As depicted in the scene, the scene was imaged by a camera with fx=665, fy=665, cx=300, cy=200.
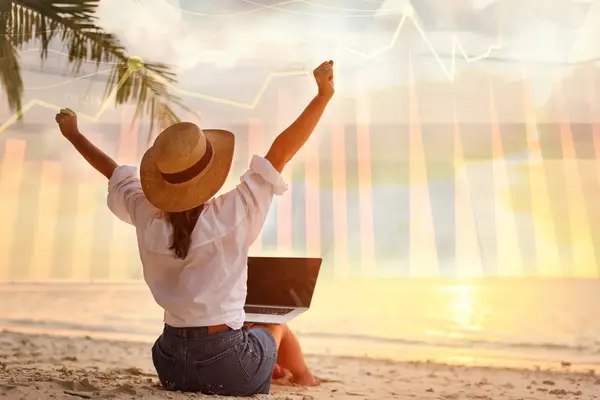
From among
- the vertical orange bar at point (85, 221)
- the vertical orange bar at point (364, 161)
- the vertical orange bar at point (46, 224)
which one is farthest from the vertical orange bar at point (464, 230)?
the vertical orange bar at point (46, 224)

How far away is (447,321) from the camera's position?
2.82 meters

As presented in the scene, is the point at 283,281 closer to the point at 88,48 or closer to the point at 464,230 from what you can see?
the point at 464,230

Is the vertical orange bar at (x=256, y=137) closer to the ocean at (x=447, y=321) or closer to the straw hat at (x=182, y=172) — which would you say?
the ocean at (x=447, y=321)

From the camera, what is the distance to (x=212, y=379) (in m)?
1.51

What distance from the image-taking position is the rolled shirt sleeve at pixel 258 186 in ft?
4.82

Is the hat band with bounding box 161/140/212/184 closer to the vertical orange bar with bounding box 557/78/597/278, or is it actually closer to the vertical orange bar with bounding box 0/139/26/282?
the vertical orange bar with bounding box 557/78/597/278

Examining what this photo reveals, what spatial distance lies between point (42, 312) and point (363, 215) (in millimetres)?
1607

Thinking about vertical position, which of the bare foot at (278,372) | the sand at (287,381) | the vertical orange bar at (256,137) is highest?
the vertical orange bar at (256,137)

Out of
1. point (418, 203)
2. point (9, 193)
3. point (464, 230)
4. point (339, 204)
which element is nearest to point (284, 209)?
point (339, 204)

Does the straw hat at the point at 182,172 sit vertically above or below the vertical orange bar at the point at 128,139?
below

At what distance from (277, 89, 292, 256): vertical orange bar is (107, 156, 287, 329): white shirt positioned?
4.68 ft

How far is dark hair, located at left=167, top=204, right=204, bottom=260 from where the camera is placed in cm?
147

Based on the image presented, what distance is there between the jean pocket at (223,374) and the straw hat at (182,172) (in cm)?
35

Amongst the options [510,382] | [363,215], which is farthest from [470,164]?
[510,382]
